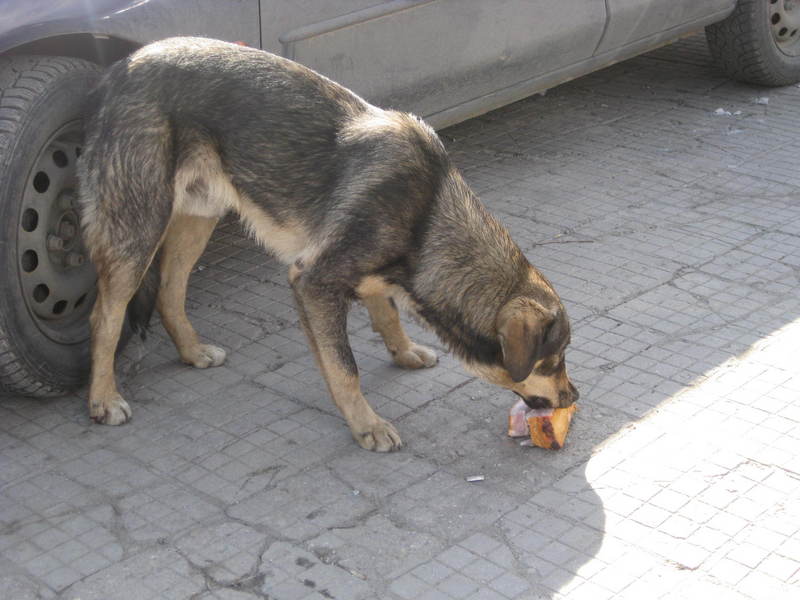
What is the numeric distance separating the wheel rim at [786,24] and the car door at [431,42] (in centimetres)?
207

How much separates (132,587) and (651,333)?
2665 mm

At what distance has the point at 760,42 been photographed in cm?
836

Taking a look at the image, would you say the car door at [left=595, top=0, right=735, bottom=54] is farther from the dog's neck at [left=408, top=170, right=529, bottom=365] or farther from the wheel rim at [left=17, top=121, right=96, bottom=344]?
the wheel rim at [left=17, top=121, right=96, bottom=344]

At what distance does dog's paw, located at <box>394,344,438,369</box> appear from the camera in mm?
4977

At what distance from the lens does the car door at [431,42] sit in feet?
17.6

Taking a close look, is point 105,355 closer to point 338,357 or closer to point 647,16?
point 338,357

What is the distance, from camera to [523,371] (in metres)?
4.09

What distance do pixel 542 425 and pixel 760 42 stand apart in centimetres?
517

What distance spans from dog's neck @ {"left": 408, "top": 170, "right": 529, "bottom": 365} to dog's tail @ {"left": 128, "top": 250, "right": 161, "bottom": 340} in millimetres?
1221

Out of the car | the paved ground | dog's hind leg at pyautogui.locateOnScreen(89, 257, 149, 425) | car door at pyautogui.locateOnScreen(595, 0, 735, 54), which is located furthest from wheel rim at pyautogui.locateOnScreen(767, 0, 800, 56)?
dog's hind leg at pyautogui.locateOnScreen(89, 257, 149, 425)

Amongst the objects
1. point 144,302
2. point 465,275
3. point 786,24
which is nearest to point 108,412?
point 144,302

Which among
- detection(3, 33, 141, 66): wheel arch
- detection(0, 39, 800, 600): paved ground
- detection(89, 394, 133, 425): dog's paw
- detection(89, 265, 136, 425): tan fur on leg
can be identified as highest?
Answer: detection(3, 33, 141, 66): wheel arch

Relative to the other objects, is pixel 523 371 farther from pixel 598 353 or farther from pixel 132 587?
pixel 132 587

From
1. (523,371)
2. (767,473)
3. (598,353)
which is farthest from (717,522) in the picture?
(598,353)
